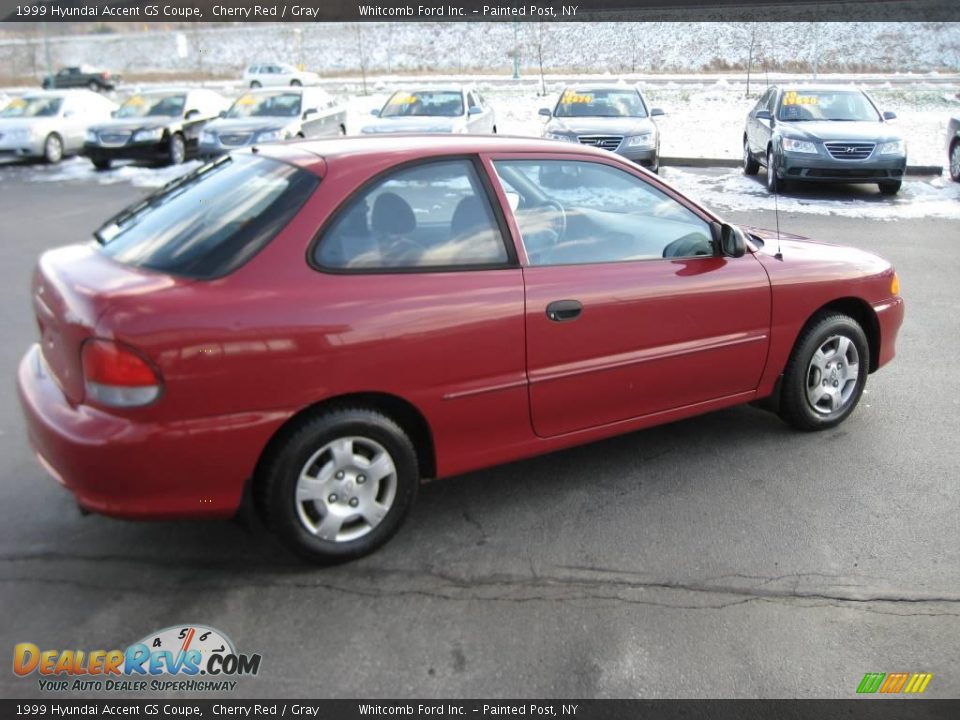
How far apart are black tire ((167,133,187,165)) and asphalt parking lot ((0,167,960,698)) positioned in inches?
A: 544

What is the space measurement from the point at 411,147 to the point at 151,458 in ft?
5.42

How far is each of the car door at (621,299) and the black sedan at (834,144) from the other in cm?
891

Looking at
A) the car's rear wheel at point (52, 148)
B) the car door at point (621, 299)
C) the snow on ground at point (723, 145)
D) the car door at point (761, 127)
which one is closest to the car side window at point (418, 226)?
the car door at point (621, 299)

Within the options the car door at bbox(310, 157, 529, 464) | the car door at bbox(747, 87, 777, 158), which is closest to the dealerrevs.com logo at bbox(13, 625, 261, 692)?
the car door at bbox(310, 157, 529, 464)

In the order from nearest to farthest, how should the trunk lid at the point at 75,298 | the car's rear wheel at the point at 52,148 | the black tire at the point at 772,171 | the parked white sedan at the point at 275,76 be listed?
the trunk lid at the point at 75,298 → the black tire at the point at 772,171 → the car's rear wheel at the point at 52,148 → the parked white sedan at the point at 275,76

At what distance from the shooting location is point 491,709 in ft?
8.60

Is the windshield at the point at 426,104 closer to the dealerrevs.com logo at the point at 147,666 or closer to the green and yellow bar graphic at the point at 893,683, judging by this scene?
the dealerrevs.com logo at the point at 147,666

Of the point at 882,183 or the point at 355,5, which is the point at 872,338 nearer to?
the point at 882,183

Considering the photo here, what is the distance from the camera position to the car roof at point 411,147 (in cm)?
354

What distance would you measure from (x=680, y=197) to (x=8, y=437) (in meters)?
3.71

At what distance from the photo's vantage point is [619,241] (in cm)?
396

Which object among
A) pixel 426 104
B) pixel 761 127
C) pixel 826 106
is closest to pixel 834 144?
pixel 826 106

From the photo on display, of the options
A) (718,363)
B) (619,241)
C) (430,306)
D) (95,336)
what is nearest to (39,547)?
(95,336)

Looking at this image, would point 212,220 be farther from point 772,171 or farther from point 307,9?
point 772,171
